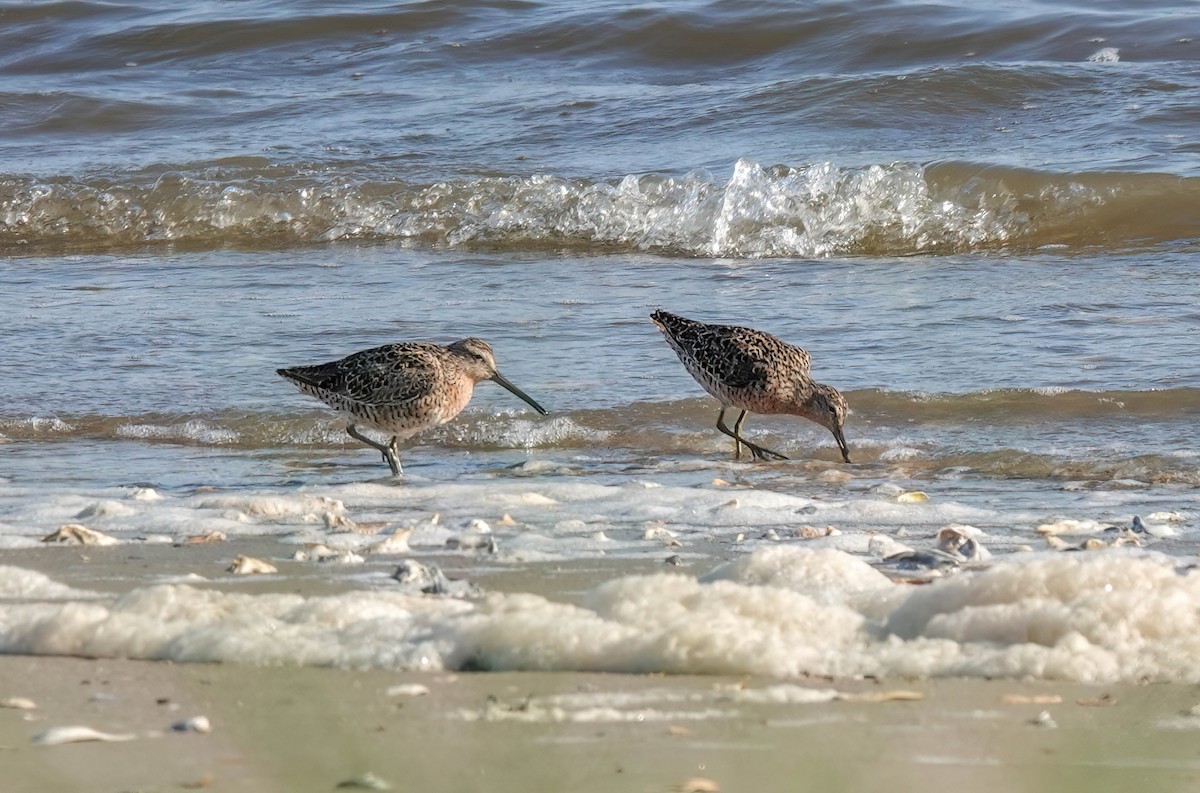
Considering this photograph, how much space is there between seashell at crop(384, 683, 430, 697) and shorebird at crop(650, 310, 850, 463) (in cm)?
390

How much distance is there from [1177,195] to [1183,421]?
17.5 feet

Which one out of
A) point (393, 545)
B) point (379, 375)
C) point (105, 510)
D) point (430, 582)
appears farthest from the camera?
point (379, 375)

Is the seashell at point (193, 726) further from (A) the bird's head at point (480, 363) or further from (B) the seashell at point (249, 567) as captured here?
(A) the bird's head at point (480, 363)

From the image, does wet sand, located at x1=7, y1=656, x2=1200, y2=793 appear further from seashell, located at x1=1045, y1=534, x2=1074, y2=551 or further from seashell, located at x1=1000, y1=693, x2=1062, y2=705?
seashell, located at x1=1045, y1=534, x2=1074, y2=551

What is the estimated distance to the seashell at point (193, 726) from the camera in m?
3.01

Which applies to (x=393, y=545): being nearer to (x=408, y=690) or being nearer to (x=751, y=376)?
(x=408, y=690)

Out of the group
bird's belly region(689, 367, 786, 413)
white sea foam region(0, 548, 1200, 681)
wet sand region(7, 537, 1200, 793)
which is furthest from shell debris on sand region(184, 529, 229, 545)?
bird's belly region(689, 367, 786, 413)

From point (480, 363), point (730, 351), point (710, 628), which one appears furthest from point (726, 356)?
point (710, 628)

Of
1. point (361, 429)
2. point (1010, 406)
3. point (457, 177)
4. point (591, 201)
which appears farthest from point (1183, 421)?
point (457, 177)

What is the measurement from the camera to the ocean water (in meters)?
3.70

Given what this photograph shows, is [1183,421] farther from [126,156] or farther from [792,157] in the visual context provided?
[126,156]

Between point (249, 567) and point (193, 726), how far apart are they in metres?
1.45

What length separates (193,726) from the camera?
3020mm

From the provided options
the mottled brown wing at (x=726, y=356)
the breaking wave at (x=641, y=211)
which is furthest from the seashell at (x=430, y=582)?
the breaking wave at (x=641, y=211)
